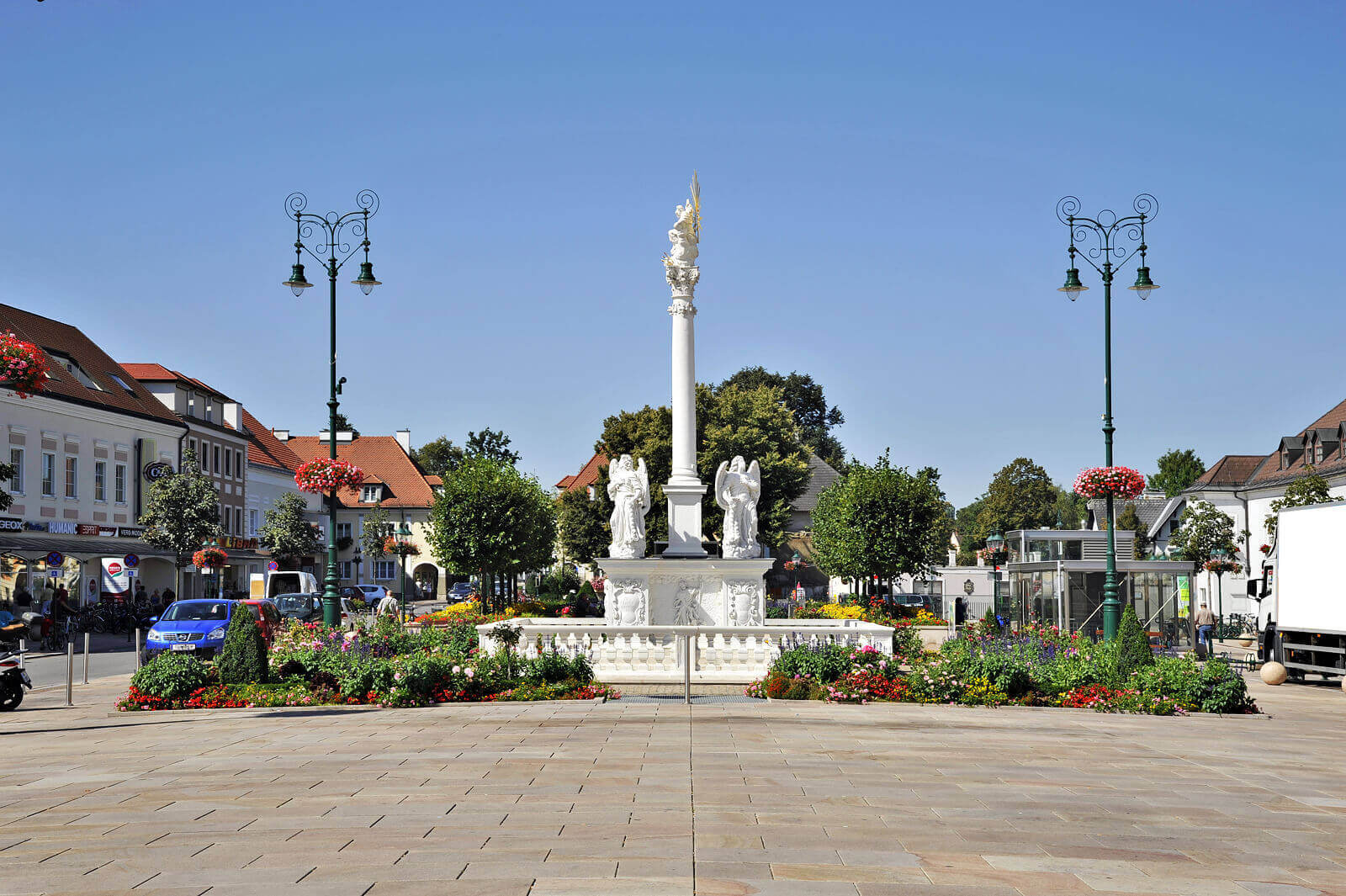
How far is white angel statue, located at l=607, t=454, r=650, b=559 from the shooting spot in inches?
1118

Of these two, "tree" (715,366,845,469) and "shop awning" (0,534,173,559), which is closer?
"shop awning" (0,534,173,559)

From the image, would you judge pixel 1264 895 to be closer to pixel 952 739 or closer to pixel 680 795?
pixel 680 795

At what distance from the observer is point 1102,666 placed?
781 inches

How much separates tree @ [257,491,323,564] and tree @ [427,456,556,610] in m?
27.5

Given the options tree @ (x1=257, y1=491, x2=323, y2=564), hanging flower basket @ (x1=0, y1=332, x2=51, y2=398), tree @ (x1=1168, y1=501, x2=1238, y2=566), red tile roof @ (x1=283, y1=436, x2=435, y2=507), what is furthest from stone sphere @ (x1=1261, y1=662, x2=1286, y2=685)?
red tile roof @ (x1=283, y1=436, x2=435, y2=507)

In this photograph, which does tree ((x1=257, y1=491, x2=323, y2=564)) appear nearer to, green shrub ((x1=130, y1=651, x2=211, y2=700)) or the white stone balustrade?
the white stone balustrade

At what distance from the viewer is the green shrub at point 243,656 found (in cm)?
1975

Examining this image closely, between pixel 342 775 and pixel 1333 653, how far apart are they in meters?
21.4

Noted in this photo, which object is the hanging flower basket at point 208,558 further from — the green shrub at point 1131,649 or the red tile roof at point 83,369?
the green shrub at point 1131,649

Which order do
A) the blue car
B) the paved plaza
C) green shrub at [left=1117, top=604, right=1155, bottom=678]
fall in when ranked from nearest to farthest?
the paved plaza → green shrub at [left=1117, top=604, right=1155, bottom=678] → the blue car

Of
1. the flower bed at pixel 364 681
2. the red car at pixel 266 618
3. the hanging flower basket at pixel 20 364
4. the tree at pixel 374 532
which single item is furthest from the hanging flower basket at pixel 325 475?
the tree at pixel 374 532

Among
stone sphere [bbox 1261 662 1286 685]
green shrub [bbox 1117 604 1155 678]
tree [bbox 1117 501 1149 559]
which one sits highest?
tree [bbox 1117 501 1149 559]

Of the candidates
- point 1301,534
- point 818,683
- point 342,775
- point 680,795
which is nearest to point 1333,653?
point 1301,534

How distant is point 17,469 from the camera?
45.7 meters
